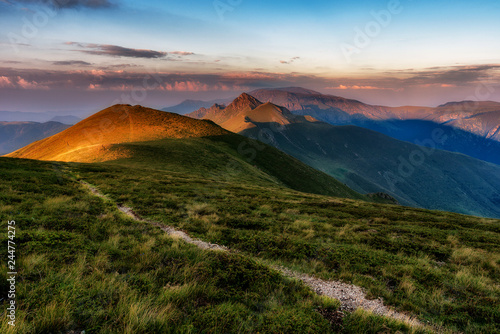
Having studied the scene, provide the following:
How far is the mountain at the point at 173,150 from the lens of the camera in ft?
209

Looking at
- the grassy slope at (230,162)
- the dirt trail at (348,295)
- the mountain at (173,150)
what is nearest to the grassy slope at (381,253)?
the dirt trail at (348,295)

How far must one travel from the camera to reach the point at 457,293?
8.45 m

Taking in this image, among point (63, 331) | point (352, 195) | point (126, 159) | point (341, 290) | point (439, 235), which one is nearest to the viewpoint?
point (63, 331)

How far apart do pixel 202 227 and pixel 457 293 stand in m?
12.6

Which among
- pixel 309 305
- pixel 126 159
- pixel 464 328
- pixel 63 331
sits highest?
pixel 63 331

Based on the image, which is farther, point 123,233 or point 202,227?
point 202,227

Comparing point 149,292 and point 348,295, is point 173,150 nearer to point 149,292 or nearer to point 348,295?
point 149,292

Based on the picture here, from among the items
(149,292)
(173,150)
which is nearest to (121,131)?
(173,150)

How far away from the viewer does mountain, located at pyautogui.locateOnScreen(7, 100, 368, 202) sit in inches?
2506

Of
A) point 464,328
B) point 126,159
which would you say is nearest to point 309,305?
point 464,328

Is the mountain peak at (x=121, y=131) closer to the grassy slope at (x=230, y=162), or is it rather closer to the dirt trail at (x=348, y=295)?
the grassy slope at (x=230, y=162)

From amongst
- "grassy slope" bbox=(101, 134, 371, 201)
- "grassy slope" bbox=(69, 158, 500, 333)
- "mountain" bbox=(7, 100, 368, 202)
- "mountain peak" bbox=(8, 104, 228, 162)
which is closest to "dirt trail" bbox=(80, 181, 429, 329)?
"grassy slope" bbox=(69, 158, 500, 333)

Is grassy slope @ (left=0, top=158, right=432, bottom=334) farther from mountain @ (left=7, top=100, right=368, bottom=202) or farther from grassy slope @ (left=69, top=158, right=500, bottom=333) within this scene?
mountain @ (left=7, top=100, right=368, bottom=202)

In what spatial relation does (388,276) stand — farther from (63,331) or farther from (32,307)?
(32,307)
